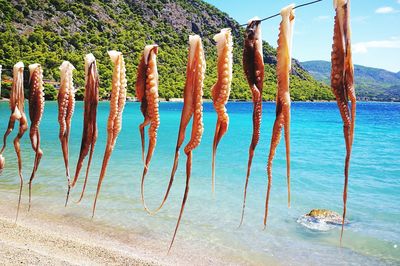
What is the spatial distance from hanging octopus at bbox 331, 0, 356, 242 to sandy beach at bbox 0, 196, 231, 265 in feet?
24.0

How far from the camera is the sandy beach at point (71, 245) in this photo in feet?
26.7

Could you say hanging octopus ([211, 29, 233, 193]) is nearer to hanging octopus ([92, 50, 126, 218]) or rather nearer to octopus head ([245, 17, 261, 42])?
octopus head ([245, 17, 261, 42])

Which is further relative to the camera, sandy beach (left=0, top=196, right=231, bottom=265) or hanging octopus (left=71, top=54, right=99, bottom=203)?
sandy beach (left=0, top=196, right=231, bottom=265)

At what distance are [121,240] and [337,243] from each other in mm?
6409

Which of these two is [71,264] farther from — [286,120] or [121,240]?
[286,120]

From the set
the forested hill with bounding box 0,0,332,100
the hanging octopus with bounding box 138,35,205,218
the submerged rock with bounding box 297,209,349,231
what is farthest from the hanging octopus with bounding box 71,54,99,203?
the forested hill with bounding box 0,0,332,100

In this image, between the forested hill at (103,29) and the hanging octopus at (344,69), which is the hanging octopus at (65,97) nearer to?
the hanging octopus at (344,69)

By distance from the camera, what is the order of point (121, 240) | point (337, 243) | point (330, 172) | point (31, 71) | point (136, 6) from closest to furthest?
point (31, 71) < point (121, 240) < point (337, 243) < point (330, 172) < point (136, 6)

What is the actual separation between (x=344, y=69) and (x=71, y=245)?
897 centimetres

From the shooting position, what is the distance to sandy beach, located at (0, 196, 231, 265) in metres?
8.12

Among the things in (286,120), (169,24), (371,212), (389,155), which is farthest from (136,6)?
(286,120)

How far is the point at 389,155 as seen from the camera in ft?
111

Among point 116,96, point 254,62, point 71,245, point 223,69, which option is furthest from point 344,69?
point 71,245

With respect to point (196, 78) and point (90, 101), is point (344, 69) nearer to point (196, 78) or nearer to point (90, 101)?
point (196, 78)
